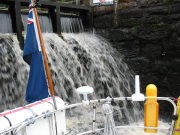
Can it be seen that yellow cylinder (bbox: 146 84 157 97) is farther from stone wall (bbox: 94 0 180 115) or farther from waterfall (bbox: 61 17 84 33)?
waterfall (bbox: 61 17 84 33)

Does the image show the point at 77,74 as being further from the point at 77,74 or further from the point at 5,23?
the point at 5,23

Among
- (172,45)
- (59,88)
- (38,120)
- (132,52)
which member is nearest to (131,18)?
(132,52)

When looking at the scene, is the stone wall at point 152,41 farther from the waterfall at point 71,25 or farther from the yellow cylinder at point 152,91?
the yellow cylinder at point 152,91

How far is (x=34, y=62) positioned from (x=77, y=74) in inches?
133

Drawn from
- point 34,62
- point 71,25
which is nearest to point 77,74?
point 71,25

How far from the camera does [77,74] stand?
6117 mm

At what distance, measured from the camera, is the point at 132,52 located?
22.1ft

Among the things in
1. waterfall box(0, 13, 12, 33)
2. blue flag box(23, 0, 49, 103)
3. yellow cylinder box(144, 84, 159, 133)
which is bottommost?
yellow cylinder box(144, 84, 159, 133)

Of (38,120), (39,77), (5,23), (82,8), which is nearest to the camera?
(38,120)

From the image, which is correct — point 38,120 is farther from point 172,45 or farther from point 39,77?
point 172,45

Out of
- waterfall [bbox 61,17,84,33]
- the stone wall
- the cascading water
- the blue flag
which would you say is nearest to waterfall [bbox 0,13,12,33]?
the cascading water

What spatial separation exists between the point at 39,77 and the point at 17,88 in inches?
94.7

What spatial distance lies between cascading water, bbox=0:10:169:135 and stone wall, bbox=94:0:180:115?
1.46 ft

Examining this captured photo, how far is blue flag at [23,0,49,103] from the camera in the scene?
273 cm
